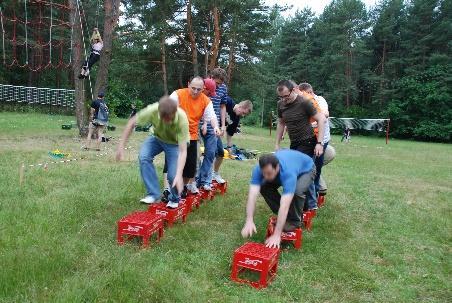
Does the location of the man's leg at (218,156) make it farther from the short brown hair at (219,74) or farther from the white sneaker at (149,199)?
the white sneaker at (149,199)

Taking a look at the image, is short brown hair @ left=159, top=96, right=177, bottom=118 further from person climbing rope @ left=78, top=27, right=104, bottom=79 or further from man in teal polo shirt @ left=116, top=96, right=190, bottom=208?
person climbing rope @ left=78, top=27, right=104, bottom=79

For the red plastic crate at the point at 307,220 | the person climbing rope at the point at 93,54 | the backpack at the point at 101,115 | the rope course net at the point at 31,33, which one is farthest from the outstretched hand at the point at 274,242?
the rope course net at the point at 31,33

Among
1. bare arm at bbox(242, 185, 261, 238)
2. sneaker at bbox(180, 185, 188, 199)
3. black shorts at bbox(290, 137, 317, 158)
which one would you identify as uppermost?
black shorts at bbox(290, 137, 317, 158)

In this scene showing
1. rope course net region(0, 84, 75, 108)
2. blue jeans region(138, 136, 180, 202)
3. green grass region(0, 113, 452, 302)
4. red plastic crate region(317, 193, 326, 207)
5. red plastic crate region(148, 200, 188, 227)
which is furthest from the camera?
rope course net region(0, 84, 75, 108)

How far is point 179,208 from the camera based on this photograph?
575cm

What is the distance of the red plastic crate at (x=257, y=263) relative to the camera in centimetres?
401

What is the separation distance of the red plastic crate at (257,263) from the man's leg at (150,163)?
185 cm

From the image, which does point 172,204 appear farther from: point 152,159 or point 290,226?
point 290,226

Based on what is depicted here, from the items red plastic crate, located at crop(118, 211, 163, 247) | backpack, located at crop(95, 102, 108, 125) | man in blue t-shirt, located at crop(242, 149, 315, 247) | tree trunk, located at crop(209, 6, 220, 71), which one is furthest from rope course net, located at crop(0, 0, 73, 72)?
man in blue t-shirt, located at crop(242, 149, 315, 247)

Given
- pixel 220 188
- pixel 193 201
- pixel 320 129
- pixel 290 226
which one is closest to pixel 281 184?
pixel 290 226

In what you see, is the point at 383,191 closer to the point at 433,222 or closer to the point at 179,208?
the point at 433,222

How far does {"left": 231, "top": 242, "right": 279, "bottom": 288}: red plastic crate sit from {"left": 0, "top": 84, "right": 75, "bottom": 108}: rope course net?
34.5 metres

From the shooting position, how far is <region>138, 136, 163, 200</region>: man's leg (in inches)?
223

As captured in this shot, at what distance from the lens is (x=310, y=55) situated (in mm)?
52375
